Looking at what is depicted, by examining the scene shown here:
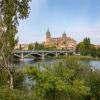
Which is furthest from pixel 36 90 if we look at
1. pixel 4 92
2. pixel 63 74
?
pixel 4 92

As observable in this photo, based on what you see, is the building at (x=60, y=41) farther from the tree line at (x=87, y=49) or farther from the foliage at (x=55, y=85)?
the foliage at (x=55, y=85)

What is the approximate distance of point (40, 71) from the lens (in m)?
20.7

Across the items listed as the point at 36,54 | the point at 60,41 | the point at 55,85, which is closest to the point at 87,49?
the point at 36,54

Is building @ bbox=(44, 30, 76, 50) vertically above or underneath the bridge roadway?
above

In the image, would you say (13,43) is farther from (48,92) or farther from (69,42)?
(69,42)

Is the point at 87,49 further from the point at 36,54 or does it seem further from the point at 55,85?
the point at 55,85

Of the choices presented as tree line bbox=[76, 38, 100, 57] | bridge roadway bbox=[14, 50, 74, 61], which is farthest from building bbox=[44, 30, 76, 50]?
bridge roadway bbox=[14, 50, 74, 61]

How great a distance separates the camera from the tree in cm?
1950

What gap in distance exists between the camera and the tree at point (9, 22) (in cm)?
1950

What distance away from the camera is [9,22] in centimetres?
1970

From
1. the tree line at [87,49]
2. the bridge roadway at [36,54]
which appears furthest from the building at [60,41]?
the bridge roadway at [36,54]

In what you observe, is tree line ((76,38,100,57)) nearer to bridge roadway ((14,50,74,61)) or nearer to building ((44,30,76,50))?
bridge roadway ((14,50,74,61))

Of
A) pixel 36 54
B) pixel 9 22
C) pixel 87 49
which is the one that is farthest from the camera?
pixel 87 49

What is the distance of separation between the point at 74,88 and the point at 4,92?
9318 mm
